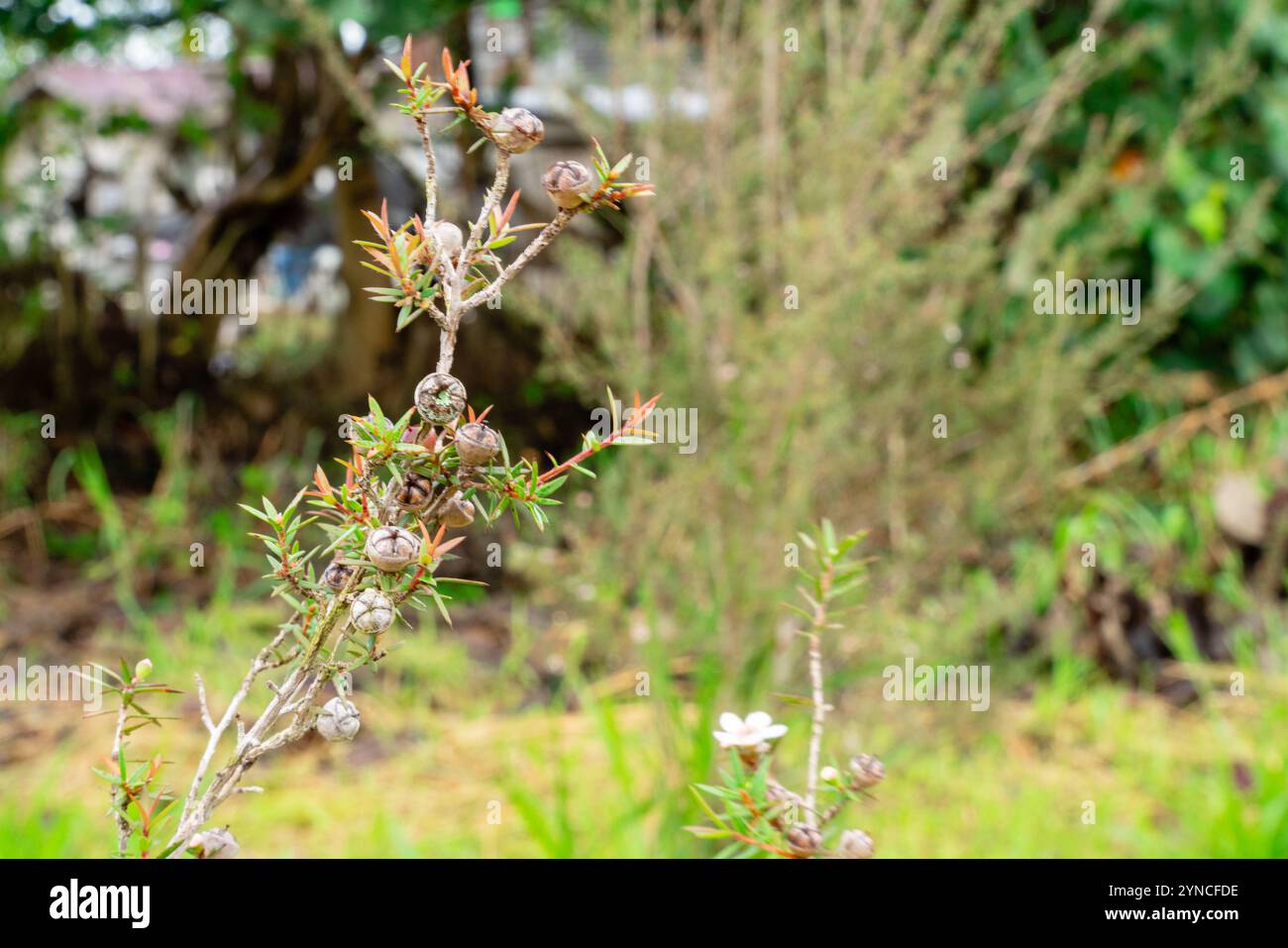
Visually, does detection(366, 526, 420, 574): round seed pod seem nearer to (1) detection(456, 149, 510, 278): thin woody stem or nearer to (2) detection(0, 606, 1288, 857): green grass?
(1) detection(456, 149, 510, 278): thin woody stem

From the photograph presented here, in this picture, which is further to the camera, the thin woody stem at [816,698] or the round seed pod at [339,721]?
the thin woody stem at [816,698]

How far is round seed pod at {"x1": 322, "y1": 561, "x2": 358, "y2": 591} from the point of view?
604 mm

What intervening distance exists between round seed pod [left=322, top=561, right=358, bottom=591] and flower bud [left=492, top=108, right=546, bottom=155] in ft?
0.71

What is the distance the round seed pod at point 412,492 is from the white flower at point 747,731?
232 mm

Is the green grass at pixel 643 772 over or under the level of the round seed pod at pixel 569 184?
under

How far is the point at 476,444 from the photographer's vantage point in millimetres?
567

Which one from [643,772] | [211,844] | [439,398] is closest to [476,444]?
[439,398]

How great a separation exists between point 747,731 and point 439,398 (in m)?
0.32

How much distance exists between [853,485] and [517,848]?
1.13m

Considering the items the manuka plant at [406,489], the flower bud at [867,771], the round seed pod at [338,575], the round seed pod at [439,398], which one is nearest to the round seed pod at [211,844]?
the manuka plant at [406,489]

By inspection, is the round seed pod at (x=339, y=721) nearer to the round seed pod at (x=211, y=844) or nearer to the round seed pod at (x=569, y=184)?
the round seed pod at (x=211, y=844)

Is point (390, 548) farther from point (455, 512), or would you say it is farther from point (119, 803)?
point (119, 803)

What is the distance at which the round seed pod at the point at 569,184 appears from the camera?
605 millimetres
